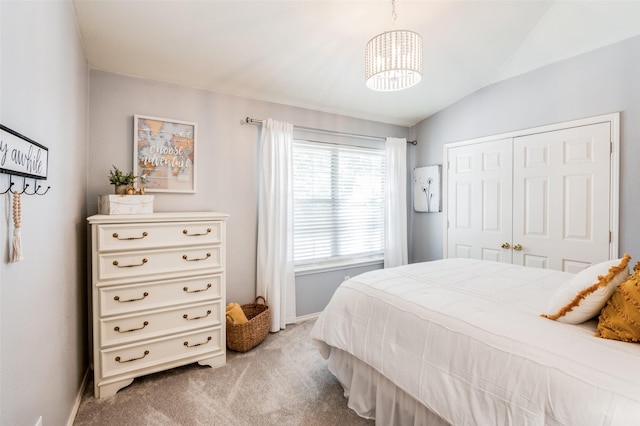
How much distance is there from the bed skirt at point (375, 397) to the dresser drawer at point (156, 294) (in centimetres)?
106

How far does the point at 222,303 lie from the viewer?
239 cm

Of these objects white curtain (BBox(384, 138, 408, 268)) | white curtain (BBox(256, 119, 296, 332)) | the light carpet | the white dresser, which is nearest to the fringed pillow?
the light carpet

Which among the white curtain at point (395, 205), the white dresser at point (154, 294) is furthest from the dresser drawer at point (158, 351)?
the white curtain at point (395, 205)

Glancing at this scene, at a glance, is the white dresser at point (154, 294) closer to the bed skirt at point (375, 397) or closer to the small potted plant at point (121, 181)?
the small potted plant at point (121, 181)

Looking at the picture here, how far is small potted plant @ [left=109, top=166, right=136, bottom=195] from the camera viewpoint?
223 centimetres

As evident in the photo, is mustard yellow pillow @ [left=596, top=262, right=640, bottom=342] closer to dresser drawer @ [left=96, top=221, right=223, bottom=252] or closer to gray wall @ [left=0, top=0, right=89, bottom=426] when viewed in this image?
gray wall @ [left=0, top=0, right=89, bottom=426]

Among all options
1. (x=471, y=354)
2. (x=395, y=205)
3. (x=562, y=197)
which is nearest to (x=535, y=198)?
(x=562, y=197)

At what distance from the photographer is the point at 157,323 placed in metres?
2.15

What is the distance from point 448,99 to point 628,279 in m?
2.92

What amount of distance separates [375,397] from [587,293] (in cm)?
121

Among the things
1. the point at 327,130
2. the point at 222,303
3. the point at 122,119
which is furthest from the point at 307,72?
the point at 222,303

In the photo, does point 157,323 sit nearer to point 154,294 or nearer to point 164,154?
point 154,294

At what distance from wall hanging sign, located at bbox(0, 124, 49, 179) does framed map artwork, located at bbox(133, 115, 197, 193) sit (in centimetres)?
127

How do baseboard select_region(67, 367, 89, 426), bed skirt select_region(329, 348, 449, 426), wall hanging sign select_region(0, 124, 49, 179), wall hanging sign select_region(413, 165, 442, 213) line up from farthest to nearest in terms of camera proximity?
1. wall hanging sign select_region(413, 165, 442, 213)
2. baseboard select_region(67, 367, 89, 426)
3. bed skirt select_region(329, 348, 449, 426)
4. wall hanging sign select_region(0, 124, 49, 179)
